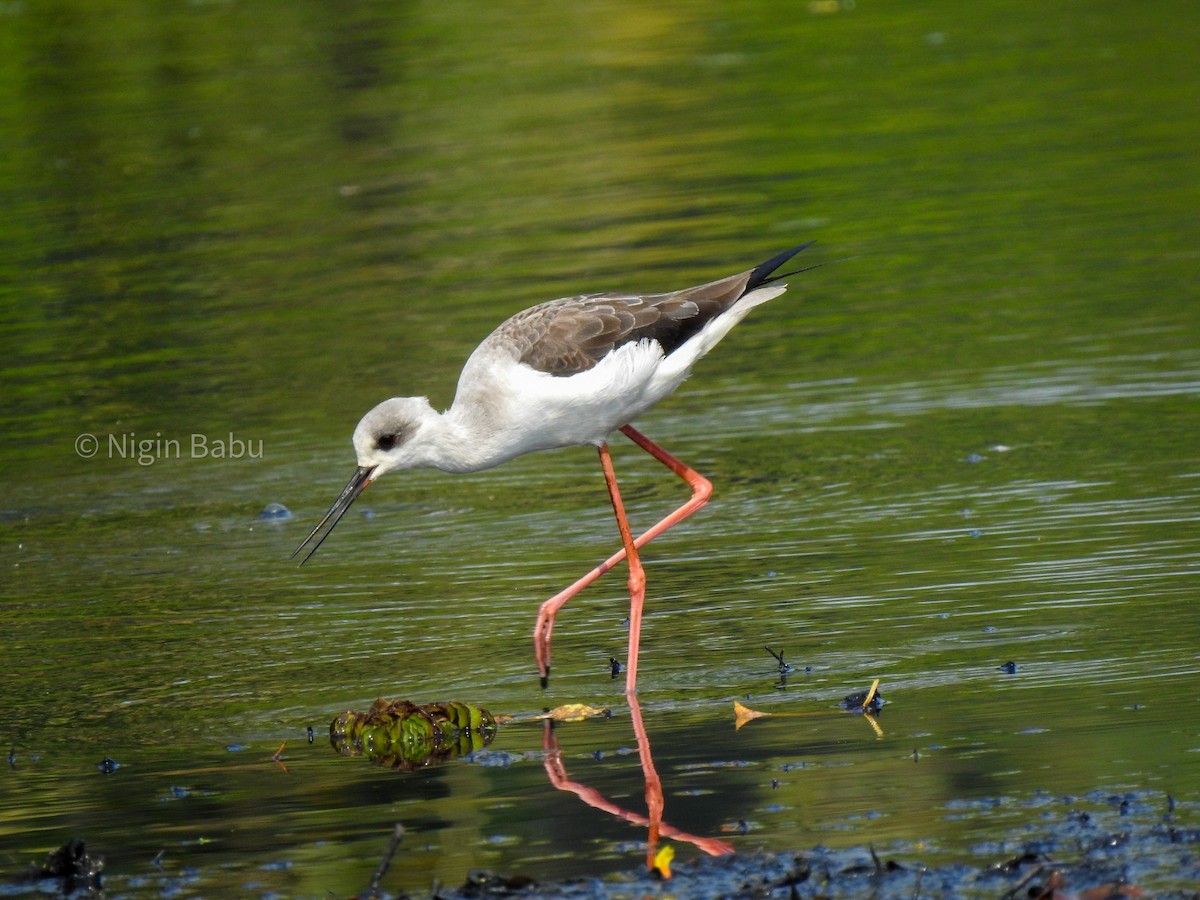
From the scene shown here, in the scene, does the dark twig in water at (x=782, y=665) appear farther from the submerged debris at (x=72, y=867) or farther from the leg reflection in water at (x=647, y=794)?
the submerged debris at (x=72, y=867)

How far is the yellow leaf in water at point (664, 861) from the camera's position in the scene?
4.92 metres

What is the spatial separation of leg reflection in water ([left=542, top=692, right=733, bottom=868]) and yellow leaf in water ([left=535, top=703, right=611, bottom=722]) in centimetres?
5

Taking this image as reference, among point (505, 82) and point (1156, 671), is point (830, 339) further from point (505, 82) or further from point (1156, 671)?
point (505, 82)

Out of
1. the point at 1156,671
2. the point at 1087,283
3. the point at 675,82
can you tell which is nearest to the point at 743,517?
the point at 1156,671

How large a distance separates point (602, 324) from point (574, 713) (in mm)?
1844

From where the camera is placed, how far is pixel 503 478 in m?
10.4

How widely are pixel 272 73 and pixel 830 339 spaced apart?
1544 centimetres

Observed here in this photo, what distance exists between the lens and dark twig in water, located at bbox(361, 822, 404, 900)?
180 inches

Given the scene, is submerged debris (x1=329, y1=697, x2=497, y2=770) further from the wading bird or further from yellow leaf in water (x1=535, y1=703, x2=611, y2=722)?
the wading bird

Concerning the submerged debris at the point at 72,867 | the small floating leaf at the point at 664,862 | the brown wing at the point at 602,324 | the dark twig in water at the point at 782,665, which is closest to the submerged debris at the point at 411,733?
the dark twig in water at the point at 782,665

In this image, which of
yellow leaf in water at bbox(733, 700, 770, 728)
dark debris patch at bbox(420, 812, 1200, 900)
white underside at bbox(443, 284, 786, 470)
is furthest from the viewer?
white underside at bbox(443, 284, 786, 470)

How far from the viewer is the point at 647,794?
5.66 m

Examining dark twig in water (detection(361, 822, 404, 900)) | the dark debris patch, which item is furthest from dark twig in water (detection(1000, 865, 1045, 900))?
dark twig in water (detection(361, 822, 404, 900))

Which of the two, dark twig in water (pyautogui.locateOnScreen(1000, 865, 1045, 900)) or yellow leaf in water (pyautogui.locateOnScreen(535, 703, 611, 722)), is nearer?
dark twig in water (pyautogui.locateOnScreen(1000, 865, 1045, 900))
